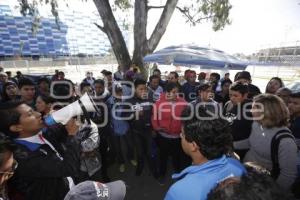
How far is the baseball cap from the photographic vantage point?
135 cm

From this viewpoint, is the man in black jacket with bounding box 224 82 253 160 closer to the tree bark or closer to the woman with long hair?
the woman with long hair

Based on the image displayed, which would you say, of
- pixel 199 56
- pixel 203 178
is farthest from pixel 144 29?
pixel 203 178

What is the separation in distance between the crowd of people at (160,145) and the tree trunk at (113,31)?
6.13m

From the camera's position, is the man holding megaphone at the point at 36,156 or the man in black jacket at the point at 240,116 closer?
the man holding megaphone at the point at 36,156

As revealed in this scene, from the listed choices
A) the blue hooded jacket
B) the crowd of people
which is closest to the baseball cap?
the crowd of people

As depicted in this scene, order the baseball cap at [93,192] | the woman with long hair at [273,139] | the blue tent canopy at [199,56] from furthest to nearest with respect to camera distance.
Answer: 1. the blue tent canopy at [199,56]
2. the woman with long hair at [273,139]
3. the baseball cap at [93,192]

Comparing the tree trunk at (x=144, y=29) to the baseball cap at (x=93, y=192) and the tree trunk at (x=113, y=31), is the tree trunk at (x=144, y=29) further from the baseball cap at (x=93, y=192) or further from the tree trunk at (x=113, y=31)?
the baseball cap at (x=93, y=192)

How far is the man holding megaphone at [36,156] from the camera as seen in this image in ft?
5.72

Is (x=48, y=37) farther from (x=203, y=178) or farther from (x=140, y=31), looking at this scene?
(x=203, y=178)

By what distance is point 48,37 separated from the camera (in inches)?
2596

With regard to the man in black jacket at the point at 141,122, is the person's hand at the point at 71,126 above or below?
above

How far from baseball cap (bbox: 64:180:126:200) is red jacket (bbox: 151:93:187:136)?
93.3 inches

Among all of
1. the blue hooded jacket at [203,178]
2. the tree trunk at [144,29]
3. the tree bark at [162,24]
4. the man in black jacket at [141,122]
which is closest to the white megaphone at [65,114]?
the blue hooded jacket at [203,178]

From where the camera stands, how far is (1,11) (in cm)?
5741
